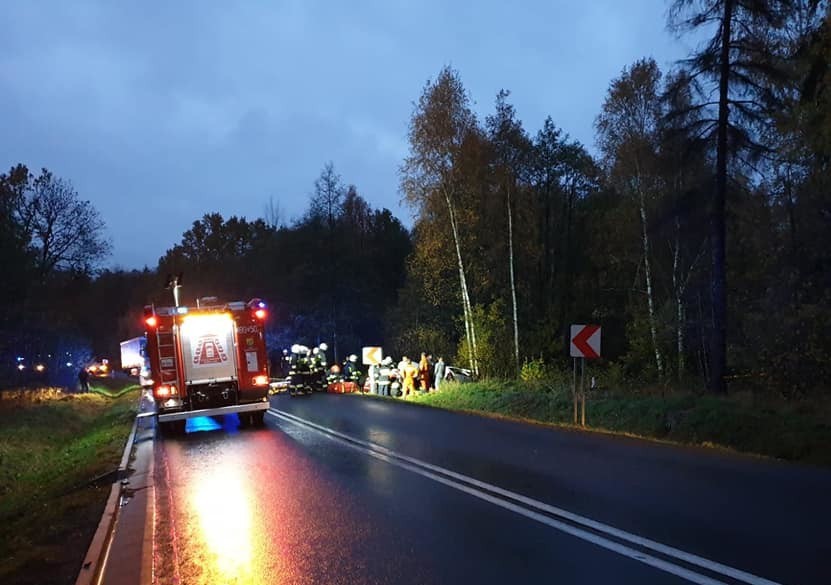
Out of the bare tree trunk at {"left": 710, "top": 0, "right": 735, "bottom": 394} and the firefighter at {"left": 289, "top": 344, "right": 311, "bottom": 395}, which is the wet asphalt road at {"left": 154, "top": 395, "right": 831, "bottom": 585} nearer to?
the bare tree trunk at {"left": 710, "top": 0, "right": 735, "bottom": 394}

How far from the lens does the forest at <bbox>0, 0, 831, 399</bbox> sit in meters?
17.5

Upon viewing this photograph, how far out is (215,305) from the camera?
18.7 meters

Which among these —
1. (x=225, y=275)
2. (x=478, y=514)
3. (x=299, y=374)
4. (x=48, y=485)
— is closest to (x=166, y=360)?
(x=48, y=485)

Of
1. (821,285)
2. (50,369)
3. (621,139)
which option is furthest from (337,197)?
(821,285)

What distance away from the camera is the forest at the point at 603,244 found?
689 inches

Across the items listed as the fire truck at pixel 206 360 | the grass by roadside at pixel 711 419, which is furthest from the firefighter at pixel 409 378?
the fire truck at pixel 206 360

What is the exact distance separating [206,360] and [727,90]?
14503 millimetres

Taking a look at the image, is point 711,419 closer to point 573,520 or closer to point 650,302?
point 573,520

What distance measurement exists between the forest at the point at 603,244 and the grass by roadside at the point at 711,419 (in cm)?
345

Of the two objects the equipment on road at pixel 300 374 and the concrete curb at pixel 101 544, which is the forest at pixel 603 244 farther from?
the concrete curb at pixel 101 544

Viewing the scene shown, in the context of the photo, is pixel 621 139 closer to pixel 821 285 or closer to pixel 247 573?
pixel 821 285

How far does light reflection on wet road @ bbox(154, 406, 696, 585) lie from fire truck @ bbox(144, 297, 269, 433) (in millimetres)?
5975

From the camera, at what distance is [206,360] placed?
59.0 ft

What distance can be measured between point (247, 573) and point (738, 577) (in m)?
4.05
